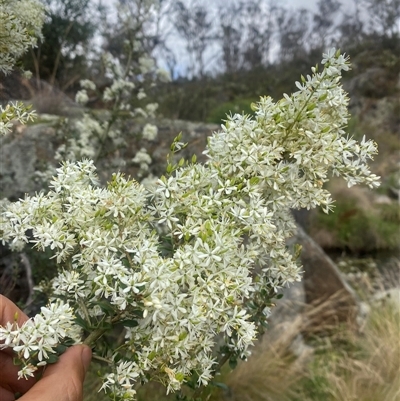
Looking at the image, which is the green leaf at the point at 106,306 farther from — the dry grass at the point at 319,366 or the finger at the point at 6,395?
the dry grass at the point at 319,366

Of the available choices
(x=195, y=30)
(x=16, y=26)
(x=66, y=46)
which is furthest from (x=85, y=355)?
(x=195, y=30)

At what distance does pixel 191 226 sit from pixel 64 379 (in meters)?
0.48

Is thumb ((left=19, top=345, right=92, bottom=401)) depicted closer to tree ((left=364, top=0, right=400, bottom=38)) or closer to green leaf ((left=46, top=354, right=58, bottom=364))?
green leaf ((left=46, top=354, right=58, bottom=364))

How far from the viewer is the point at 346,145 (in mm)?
1314

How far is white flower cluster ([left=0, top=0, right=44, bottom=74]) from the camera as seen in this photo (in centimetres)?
175

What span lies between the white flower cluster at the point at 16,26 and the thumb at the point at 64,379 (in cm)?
115

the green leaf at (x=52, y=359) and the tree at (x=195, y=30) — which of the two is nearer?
the green leaf at (x=52, y=359)

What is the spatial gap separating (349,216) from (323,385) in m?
6.34

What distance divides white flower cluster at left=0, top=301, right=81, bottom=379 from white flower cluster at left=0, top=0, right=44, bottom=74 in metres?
1.10

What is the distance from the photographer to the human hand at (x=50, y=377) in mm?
1104

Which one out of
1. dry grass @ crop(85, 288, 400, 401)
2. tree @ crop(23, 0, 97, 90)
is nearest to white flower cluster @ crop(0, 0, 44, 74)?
dry grass @ crop(85, 288, 400, 401)

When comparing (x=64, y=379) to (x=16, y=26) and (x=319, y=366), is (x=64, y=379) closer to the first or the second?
(x=16, y=26)

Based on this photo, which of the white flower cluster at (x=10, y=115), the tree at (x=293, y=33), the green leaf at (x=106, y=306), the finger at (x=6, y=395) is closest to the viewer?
the green leaf at (x=106, y=306)

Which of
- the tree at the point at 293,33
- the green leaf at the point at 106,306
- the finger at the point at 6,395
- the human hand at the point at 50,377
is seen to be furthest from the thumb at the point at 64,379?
the tree at the point at 293,33
